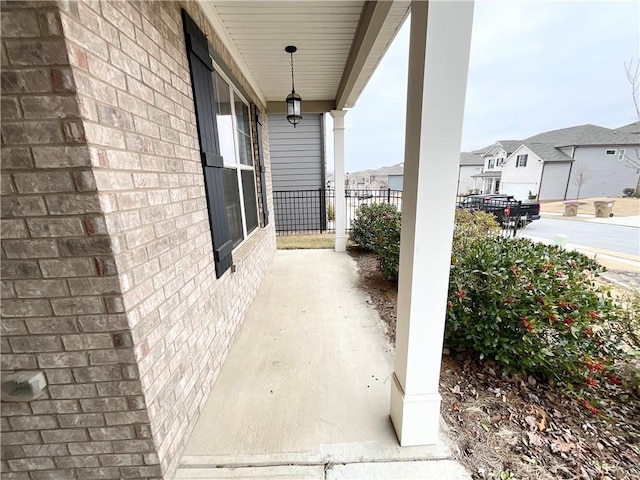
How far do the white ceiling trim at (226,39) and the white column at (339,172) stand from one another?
1.58 m

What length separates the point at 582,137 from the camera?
18.1 m

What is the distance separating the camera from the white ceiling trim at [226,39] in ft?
6.69

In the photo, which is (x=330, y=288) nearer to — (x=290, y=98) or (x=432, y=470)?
(x=432, y=470)

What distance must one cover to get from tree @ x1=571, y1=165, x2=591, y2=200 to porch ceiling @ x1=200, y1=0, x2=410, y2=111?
70.1 ft

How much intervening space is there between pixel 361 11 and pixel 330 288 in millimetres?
3008

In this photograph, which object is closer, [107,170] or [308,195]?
[107,170]

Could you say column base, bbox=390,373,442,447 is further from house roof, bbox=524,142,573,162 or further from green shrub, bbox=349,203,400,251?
house roof, bbox=524,142,573,162

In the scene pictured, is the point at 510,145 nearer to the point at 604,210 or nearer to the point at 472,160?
the point at 472,160

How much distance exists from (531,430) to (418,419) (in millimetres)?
694

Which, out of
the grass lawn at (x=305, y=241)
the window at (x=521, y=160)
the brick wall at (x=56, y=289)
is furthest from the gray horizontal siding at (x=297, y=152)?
the window at (x=521, y=160)

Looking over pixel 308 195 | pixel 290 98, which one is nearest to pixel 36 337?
pixel 290 98

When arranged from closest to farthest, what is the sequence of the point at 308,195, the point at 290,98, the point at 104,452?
the point at 104,452 → the point at 290,98 → the point at 308,195

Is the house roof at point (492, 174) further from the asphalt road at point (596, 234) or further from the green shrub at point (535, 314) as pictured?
the green shrub at point (535, 314)

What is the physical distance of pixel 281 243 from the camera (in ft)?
20.8
